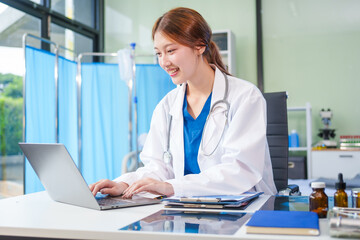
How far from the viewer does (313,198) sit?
105 centimetres

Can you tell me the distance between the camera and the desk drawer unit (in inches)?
155

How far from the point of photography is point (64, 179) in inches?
46.6

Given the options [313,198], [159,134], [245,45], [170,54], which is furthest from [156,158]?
[245,45]

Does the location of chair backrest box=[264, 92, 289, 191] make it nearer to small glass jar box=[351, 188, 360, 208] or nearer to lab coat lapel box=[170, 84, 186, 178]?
lab coat lapel box=[170, 84, 186, 178]

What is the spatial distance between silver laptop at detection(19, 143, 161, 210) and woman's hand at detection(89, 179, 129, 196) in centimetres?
4

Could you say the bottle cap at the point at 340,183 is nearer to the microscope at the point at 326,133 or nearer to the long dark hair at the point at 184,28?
the long dark hair at the point at 184,28

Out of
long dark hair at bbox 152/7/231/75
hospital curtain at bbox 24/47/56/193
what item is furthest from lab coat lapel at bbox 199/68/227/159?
hospital curtain at bbox 24/47/56/193

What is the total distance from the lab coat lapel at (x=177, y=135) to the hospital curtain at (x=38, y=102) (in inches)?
67.2

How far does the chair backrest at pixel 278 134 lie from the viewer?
1.82m

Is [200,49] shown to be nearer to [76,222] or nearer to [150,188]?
[150,188]

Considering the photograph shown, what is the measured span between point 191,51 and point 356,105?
3274mm

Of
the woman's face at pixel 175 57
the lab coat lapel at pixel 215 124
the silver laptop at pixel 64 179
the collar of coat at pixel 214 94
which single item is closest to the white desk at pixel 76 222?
the silver laptop at pixel 64 179

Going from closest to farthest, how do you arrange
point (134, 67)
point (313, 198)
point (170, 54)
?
point (313, 198)
point (170, 54)
point (134, 67)

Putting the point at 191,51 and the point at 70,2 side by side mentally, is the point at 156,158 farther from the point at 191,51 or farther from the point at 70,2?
the point at 70,2
